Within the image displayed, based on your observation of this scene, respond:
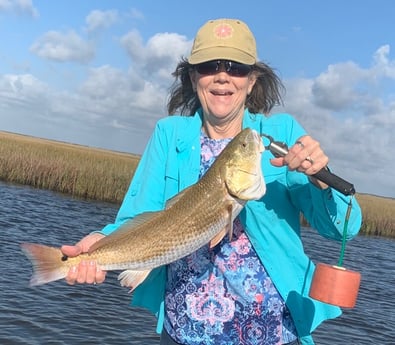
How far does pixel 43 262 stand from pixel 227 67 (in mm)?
1894

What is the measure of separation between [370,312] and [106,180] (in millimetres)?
18727

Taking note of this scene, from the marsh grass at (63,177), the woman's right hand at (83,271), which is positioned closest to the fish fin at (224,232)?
the woman's right hand at (83,271)

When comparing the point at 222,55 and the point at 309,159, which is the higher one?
the point at 222,55

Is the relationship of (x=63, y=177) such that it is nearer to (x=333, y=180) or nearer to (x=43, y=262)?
(x=43, y=262)

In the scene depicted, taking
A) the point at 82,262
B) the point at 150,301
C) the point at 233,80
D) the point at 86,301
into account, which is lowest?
the point at 86,301

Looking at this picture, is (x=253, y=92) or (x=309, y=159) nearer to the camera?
(x=309, y=159)

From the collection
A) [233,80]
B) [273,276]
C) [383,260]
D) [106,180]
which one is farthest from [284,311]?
[106,180]

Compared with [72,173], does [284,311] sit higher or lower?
lower

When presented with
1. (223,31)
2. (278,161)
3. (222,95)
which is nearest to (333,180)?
(278,161)

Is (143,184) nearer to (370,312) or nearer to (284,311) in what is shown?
(284,311)

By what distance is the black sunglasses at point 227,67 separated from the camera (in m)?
3.80

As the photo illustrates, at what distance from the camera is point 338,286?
3.34m

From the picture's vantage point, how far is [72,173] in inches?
1217

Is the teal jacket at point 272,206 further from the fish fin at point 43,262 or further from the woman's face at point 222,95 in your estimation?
the fish fin at point 43,262
